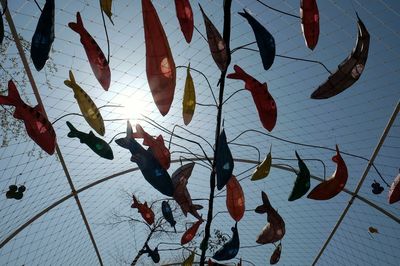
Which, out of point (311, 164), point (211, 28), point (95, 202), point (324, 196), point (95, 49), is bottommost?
point (95, 202)

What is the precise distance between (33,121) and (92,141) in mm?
553

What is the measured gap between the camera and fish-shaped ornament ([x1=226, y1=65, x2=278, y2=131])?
331 centimetres

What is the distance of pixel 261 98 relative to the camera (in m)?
3.33

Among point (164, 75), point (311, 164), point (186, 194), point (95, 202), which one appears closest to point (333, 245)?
point (311, 164)

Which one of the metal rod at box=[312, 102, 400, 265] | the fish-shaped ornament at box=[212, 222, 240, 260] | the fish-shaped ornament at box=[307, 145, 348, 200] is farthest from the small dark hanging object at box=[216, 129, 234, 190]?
the metal rod at box=[312, 102, 400, 265]

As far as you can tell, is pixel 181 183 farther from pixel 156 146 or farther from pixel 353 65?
pixel 353 65

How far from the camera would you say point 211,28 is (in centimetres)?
284

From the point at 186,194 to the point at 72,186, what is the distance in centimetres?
239

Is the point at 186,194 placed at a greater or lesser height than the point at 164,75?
lesser

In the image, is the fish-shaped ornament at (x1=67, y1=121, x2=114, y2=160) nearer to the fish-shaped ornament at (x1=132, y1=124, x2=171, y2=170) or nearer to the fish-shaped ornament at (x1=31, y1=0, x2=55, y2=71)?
the fish-shaped ornament at (x1=132, y1=124, x2=171, y2=170)

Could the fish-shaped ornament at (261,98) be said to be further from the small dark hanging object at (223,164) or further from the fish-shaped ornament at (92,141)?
the fish-shaped ornament at (92,141)

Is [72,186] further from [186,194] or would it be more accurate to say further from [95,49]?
[95,49]

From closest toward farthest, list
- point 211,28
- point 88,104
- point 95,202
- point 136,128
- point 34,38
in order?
point 34,38 < point 211,28 < point 88,104 < point 136,128 < point 95,202

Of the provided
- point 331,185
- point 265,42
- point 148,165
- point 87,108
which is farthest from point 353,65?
point 87,108
